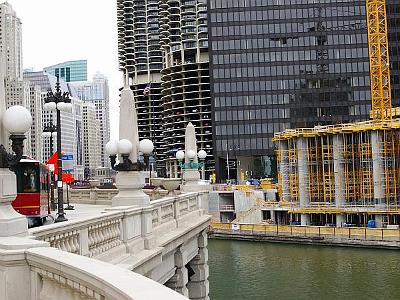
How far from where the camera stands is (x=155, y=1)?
182 metres

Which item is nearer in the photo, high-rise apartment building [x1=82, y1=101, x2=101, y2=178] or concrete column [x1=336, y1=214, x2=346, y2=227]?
concrete column [x1=336, y1=214, x2=346, y2=227]

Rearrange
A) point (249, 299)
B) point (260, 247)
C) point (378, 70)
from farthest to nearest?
point (378, 70) < point (260, 247) < point (249, 299)

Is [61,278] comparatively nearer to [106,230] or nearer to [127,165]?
[106,230]

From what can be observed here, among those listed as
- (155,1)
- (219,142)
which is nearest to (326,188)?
(219,142)

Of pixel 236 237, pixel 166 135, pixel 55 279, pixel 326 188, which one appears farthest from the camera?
pixel 166 135

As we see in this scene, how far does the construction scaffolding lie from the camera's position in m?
65.8

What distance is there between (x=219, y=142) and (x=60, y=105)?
98.8 meters

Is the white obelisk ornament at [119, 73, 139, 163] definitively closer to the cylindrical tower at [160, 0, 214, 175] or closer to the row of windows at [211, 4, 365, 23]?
the row of windows at [211, 4, 365, 23]

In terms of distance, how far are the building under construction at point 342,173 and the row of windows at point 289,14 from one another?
47.9 metres

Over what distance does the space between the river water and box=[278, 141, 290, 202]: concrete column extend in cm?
1913

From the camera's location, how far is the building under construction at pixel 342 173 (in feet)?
214

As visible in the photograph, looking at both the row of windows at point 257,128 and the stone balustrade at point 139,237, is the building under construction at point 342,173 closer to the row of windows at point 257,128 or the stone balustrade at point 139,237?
the row of windows at point 257,128

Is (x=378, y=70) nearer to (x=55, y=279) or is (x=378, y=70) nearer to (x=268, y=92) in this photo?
(x=268, y=92)

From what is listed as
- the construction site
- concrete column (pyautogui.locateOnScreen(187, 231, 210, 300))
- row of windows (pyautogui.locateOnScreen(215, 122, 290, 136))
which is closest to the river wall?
the construction site
